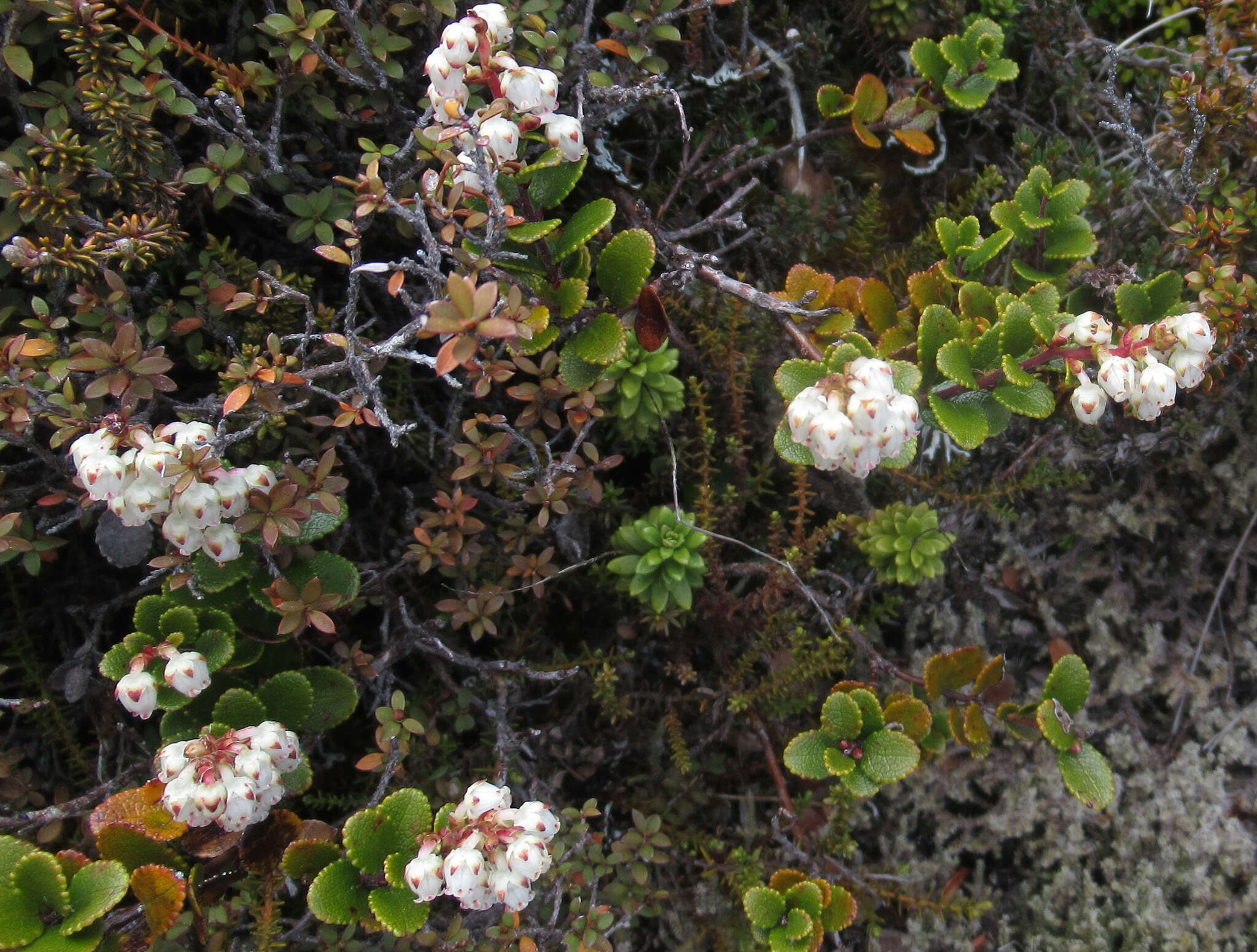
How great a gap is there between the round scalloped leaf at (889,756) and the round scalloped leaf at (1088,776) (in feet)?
1.02

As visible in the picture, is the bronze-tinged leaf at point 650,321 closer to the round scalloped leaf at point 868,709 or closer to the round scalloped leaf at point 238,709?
the round scalloped leaf at point 868,709

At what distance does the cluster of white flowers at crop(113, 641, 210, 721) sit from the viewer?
129 cm

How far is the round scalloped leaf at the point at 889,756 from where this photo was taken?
1537 mm

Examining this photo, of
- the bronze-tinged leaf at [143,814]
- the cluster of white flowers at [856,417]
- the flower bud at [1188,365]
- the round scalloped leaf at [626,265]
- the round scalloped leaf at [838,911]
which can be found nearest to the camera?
the cluster of white flowers at [856,417]

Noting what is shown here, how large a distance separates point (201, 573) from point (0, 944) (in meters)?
0.60

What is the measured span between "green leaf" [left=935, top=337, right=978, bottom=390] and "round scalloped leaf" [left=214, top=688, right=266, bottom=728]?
1.30m

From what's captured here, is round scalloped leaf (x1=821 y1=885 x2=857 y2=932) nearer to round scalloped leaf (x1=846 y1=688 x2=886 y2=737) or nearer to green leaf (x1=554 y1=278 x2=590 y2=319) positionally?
round scalloped leaf (x1=846 y1=688 x2=886 y2=737)

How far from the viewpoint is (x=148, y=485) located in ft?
3.93

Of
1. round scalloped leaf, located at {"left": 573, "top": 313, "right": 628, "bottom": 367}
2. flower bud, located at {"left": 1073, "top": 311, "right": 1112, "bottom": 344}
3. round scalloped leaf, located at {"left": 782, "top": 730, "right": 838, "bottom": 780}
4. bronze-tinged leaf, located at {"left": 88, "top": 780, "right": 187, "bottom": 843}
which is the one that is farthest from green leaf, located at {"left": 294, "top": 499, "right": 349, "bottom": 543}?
flower bud, located at {"left": 1073, "top": 311, "right": 1112, "bottom": 344}

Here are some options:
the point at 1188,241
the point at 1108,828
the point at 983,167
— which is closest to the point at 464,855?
the point at 1108,828

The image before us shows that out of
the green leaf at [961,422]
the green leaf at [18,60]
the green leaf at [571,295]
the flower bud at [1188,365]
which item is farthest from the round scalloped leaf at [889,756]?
the green leaf at [18,60]

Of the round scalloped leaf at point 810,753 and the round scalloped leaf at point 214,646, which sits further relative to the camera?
the round scalloped leaf at point 810,753

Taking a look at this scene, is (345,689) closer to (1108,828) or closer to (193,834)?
(193,834)

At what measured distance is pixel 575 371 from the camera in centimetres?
151
